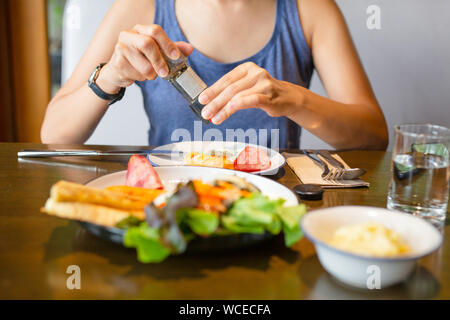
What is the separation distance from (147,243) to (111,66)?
68cm

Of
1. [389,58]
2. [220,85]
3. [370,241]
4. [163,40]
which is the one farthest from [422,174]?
[389,58]

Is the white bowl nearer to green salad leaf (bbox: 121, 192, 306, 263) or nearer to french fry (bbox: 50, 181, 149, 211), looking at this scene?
green salad leaf (bbox: 121, 192, 306, 263)

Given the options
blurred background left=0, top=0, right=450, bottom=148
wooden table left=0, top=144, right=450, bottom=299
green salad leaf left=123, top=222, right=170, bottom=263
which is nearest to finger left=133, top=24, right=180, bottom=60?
wooden table left=0, top=144, right=450, bottom=299

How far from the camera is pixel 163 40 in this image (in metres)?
0.91

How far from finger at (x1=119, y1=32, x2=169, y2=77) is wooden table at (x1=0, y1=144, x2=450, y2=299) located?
402 mm

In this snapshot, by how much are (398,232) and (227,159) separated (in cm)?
44

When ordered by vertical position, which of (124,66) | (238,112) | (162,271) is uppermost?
(124,66)

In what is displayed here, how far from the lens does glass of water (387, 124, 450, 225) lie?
0.64 m

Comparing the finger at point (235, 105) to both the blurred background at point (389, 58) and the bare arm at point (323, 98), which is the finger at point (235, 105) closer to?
the bare arm at point (323, 98)

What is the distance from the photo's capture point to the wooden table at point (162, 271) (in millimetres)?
462

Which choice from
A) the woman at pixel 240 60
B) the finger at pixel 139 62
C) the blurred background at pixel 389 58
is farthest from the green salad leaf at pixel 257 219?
the blurred background at pixel 389 58

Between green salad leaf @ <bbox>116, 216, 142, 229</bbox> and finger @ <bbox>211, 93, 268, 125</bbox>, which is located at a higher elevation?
finger @ <bbox>211, 93, 268, 125</bbox>

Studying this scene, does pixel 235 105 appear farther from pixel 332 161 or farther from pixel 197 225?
pixel 197 225
